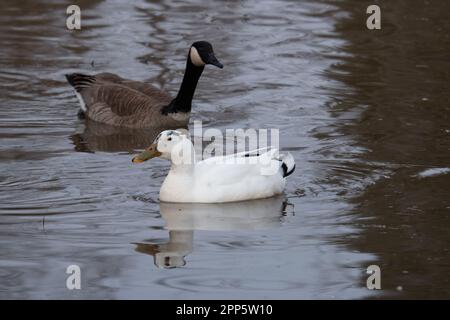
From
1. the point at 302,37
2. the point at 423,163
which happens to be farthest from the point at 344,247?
the point at 302,37

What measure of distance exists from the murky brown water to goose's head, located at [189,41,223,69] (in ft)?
2.18

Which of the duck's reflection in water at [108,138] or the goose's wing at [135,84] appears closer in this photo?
the duck's reflection in water at [108,138]

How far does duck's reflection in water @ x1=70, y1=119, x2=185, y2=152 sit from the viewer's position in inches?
488

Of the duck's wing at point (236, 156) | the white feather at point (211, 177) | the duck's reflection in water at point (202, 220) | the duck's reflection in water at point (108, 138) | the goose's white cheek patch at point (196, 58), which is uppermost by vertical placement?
the goose's white cheek patch at point (196, 58)

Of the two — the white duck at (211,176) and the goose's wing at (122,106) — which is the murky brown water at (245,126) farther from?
the goose's wing at (122,106)

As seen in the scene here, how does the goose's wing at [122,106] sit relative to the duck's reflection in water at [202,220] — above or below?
above

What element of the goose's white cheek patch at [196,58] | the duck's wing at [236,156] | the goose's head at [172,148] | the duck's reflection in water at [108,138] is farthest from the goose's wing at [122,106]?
the goose's head at [172,148]

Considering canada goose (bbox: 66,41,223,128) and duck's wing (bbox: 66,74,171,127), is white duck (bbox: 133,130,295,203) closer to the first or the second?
canada goose (bbox: 66,41,223,128)

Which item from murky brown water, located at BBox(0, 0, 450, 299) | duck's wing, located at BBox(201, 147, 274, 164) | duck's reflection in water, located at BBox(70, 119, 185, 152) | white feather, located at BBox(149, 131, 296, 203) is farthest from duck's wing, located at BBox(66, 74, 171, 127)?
white feather, located at BBox(149, 131, 296, 203)

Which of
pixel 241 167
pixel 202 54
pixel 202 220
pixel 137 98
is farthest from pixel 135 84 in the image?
pixel 202 220

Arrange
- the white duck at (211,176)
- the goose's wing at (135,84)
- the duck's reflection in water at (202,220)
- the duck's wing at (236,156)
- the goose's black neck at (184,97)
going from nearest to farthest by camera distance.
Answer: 1. the duck's reflection in water at (202,220)
2. the white duck at (211,176)
3. the duck's wing at (236,156)
4. the goose's black neck at (184,97)
5. the goose's wing at (135,84)

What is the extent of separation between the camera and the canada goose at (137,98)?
1338cm

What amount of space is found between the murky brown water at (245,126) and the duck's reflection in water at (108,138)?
39mm

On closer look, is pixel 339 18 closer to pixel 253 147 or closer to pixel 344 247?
pixel 253 147
